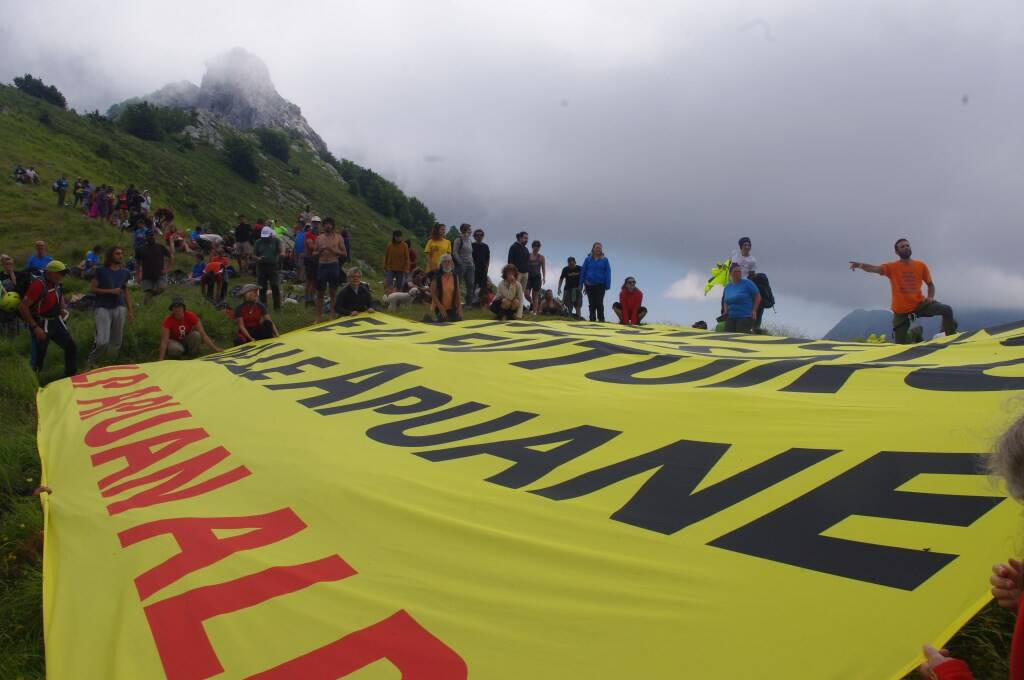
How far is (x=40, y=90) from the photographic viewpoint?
57.2 meters

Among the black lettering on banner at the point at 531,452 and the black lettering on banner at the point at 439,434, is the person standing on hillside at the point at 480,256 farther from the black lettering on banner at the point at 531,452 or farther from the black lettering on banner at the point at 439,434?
the black lettering on banner at the point at 531,452

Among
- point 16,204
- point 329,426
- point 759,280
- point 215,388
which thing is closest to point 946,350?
point 329,426

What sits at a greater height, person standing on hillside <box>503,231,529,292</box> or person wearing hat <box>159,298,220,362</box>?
person standing on hillside <box>503,231,529,292</box>

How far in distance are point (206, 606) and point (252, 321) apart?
25.2 feet

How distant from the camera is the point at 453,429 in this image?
394 centimetres

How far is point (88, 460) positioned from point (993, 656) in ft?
16.9

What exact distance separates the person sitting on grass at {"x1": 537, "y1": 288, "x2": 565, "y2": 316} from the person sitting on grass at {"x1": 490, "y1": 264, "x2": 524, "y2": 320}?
322 centimetres

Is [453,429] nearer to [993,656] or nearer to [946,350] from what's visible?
[993,656]

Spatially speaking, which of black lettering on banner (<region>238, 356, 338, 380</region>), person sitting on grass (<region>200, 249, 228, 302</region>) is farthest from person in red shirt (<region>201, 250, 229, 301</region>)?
black lettering on banner (<region>238, 356, 338, 380</region>)

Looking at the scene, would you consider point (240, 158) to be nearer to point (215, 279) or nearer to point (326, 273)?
point (215, 279)

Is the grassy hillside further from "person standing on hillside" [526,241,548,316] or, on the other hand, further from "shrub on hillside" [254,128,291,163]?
"shrub on hillside" [254,128,291,163]

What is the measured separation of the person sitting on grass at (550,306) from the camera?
1424 centimetres

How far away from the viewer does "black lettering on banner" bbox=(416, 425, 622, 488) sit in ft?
10.0

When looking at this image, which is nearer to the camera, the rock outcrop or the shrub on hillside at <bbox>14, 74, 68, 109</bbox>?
the shrub on hillside at <bbox>14, 74, 68, 109</bbox>
